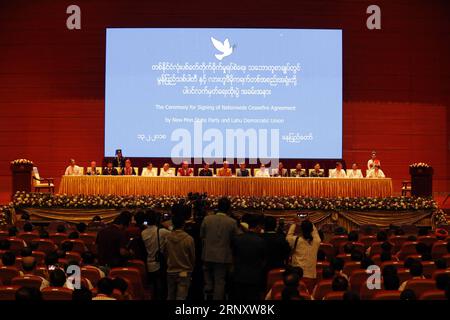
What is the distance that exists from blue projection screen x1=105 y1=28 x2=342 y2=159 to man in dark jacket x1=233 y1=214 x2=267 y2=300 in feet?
33.3

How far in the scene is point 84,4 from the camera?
16719 millimetres

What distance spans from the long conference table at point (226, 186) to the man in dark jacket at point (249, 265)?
775cm

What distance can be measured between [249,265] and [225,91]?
10.8 meters

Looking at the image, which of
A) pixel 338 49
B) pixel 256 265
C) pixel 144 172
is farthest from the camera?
pixel 338 49

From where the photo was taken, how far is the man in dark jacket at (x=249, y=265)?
5.43 metres

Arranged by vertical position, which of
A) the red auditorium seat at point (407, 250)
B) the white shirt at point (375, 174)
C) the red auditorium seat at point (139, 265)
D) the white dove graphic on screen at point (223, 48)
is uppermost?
the white dove graphic on screen at point (223, 48)

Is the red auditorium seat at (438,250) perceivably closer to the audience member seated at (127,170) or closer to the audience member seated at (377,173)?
the audience member seated at (377,173)

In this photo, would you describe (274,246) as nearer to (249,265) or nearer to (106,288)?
(249,265)

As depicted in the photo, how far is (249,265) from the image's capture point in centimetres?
543

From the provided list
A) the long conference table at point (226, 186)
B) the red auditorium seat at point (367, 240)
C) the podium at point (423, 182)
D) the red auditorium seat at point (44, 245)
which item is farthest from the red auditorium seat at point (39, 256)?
the podium at point (423, 182)

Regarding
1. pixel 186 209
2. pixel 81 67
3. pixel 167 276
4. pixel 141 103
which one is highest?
pixel 81 67

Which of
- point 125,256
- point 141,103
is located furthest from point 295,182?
point 125,256

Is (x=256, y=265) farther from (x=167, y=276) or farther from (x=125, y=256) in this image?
(x=125, y=256)

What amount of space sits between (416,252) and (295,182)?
6596mm
